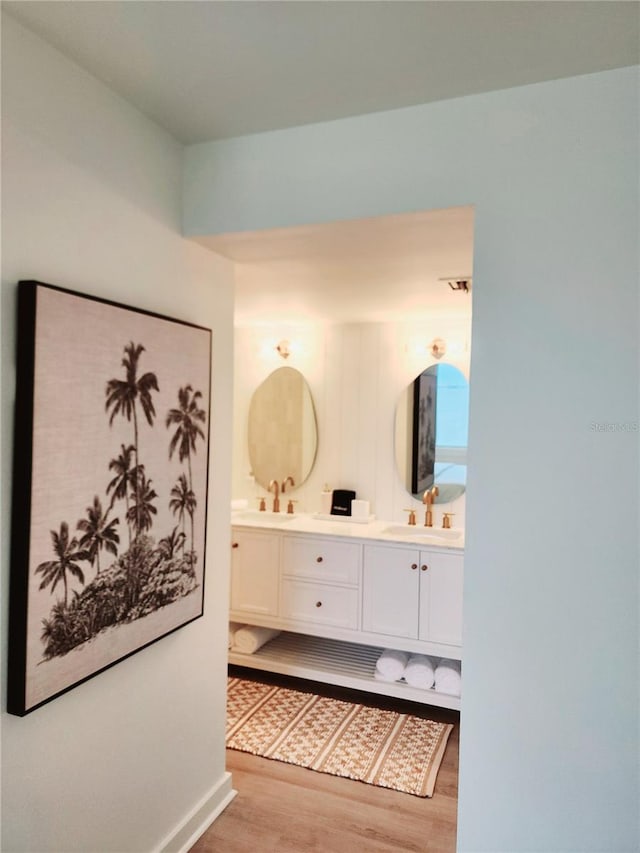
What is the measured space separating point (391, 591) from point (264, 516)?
1065 mm

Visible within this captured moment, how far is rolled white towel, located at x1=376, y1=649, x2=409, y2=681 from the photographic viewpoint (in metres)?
3.22

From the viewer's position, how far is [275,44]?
142 centimetres

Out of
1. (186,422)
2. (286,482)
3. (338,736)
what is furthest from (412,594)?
(186,422)

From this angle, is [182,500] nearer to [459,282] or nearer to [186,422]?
[186,422]

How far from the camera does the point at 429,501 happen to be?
359 centimetres

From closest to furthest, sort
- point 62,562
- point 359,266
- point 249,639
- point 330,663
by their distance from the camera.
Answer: point 62,562
point 359,266
point 330,663
point 249,639

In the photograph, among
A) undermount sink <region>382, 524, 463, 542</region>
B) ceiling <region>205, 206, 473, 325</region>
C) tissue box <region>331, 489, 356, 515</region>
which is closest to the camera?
ceiling <region>205, 206, 473, 325</region>

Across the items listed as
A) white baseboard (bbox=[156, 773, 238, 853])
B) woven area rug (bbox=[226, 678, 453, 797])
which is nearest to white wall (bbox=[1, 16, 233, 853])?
white baseboard (bbox=[156, 773, 238, 853])

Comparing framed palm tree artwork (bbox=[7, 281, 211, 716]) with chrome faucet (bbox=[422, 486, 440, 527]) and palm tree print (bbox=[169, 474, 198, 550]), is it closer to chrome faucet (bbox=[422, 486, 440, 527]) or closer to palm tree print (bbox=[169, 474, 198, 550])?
palm tree print (bbox=[169, 474, 198, 550])

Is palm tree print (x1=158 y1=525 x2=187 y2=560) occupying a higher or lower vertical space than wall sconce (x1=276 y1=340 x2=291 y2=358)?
lower

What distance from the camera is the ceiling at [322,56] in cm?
130

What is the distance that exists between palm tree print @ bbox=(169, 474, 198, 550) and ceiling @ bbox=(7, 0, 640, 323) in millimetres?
848

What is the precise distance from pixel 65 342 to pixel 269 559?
7.49 feet

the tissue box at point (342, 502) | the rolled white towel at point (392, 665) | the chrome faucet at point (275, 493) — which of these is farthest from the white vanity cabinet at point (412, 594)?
the chrome faucet at point (275, 493)
